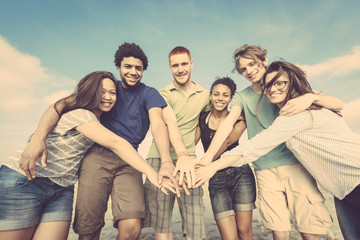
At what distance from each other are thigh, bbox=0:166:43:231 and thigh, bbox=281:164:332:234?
3105mm

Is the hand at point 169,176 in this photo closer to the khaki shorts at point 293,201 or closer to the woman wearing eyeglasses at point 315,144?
the woman wearing eyeglasses at point 315,144

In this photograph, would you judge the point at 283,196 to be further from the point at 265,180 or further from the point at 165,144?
the point at 165,144

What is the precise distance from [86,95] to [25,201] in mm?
1316

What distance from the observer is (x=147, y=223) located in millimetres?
Result: 3316

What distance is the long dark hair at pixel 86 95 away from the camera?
8.39 ft

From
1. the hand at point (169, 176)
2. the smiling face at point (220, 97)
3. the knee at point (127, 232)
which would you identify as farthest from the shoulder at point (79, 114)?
the smiling face at point (220, 97)

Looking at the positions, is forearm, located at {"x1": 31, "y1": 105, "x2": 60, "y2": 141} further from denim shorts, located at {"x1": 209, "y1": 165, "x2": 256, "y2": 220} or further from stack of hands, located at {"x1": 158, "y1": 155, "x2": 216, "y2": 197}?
denim shorts, located at {"x1": 209, "y1": 165, "x2": 256, "y2": 220}

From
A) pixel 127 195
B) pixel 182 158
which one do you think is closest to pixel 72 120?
pixel 127 195

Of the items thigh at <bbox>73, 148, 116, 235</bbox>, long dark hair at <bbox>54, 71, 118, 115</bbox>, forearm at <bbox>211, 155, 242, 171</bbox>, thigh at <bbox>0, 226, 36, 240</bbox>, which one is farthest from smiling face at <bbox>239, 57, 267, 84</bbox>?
thigh at <bbox>0, 226, 36, 240</bbox>

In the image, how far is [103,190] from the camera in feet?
8.98

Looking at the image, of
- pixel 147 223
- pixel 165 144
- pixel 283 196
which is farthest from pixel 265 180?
pixel 147 223

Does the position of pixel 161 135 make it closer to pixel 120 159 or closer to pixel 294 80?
pixel 120 159

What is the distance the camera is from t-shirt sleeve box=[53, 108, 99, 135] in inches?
94.0

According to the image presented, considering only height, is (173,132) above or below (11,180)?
above
